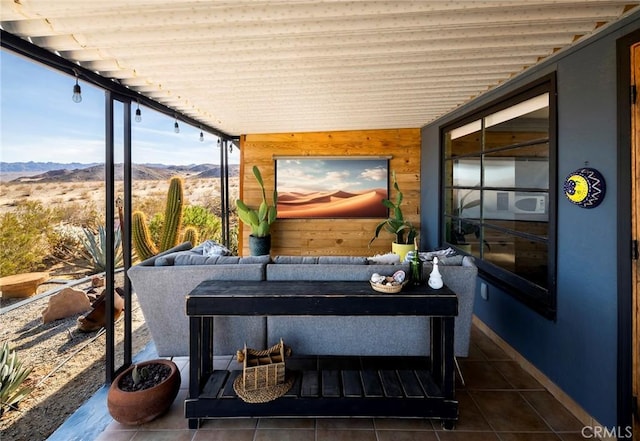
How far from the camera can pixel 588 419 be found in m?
1.92

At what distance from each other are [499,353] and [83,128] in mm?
5334

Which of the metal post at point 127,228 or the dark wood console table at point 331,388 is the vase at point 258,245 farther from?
the dark wood console table at point 331,388

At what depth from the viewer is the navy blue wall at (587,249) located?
178cm

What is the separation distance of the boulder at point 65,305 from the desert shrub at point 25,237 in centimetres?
36

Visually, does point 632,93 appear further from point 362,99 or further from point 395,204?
point 395,204

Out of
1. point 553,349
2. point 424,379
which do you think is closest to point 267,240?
point 424,379

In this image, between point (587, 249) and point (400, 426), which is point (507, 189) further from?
point (400, 426)

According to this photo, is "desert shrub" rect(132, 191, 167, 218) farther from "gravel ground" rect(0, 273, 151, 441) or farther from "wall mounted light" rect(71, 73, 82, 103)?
"wall mounted light" rect(71, 73, 82, 103)

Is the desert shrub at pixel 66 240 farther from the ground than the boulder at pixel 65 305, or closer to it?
Result: farther from the ground

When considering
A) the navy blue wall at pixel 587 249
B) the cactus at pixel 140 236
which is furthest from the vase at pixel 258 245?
the navy blue wall at pixel 587 249

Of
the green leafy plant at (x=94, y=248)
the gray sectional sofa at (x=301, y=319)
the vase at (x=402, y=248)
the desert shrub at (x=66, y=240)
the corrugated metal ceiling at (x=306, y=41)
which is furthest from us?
the vase at (x=402, y=248)

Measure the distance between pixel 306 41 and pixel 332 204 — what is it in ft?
11.7

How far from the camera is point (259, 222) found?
5.19m

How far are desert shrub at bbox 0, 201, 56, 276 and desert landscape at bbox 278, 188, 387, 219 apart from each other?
A: 3.09 metres
